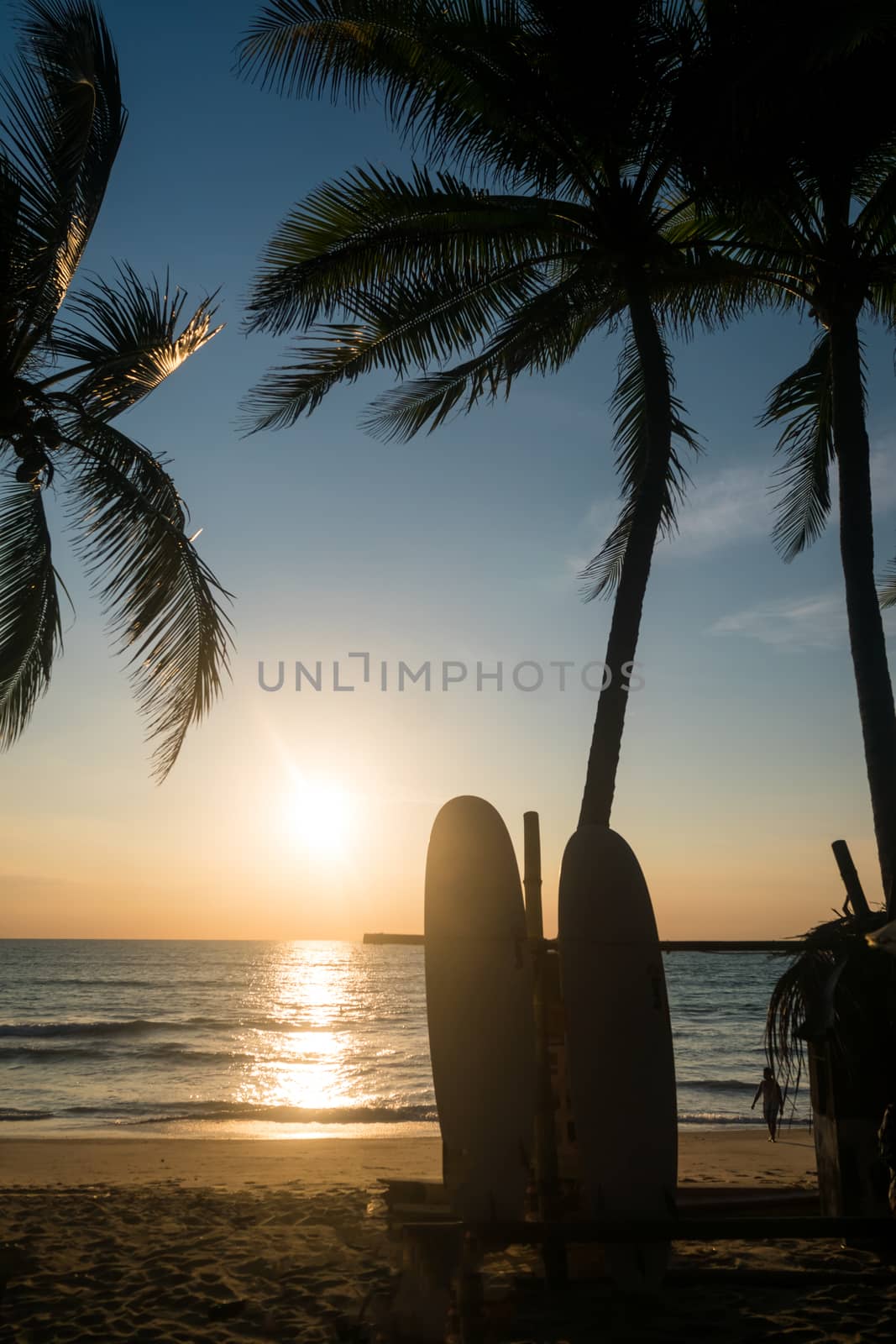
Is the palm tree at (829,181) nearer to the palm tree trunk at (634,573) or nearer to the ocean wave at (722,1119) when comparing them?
the palm tree trunk at (634,573)

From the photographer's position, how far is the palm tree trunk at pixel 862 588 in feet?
23.4

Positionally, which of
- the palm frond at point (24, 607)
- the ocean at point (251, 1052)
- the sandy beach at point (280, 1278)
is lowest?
the ocean at point (251, 1052)

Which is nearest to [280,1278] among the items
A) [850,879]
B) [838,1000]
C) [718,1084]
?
[838,1000]

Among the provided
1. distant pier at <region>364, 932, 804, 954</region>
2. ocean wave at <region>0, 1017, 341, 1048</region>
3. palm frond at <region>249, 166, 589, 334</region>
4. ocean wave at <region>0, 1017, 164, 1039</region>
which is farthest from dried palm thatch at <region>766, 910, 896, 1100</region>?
ocean wave at <region>0, 1017, 164, 1039</region>

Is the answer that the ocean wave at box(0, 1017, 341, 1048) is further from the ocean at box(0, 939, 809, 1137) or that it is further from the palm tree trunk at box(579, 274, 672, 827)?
the palm tree trunk at box(579, 274, 672, 827)

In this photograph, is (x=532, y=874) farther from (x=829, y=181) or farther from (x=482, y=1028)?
(x=829, y=181)

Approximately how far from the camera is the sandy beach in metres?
5.07

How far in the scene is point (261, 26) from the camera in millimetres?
7457

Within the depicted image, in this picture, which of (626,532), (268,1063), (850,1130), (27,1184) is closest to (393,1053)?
(268,1063)

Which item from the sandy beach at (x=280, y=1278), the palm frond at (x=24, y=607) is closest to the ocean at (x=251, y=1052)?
the sandy beach at (x=280, y=1278)

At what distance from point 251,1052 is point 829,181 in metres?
27.0

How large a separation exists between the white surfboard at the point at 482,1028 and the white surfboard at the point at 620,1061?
32 centimetres

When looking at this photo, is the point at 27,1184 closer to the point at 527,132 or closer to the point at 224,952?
the point at 527,132

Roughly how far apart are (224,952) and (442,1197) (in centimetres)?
8828
